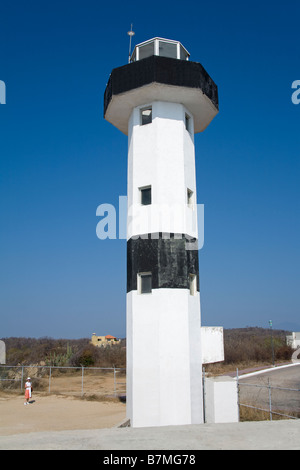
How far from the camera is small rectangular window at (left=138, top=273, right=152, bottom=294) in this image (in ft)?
49.6

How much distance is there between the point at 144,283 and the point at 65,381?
1950 cm

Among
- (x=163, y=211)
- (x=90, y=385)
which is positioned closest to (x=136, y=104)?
(x=163, y=211)

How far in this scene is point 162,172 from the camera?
623 inches

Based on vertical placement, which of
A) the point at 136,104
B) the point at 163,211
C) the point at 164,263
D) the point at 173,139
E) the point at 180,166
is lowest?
the point at 164,263

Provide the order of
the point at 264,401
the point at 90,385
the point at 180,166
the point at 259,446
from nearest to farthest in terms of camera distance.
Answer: the point at 259,446 < the point at 180,166 < the point at 264,401 < the point at 90,385

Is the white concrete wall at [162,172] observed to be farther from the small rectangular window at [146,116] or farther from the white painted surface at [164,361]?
the white painted surface at [164,361]

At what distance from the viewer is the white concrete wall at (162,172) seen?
15.6m

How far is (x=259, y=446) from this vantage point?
5281 millimetres

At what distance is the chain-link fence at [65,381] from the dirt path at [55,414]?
209 cm

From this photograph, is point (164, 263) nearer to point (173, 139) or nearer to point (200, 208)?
point (200, 208)

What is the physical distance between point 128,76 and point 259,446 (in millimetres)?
15095

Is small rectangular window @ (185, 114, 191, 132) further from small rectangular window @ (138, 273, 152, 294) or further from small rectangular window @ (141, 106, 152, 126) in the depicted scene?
small rectangular window @ (138, 273, 152, 294)

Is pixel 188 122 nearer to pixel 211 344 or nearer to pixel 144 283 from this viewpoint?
pixel 144 283

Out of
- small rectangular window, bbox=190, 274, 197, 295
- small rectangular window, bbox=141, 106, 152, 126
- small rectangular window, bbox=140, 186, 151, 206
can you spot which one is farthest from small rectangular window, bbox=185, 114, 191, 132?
small rectangular window, bbox=190, 274, 197, 295
